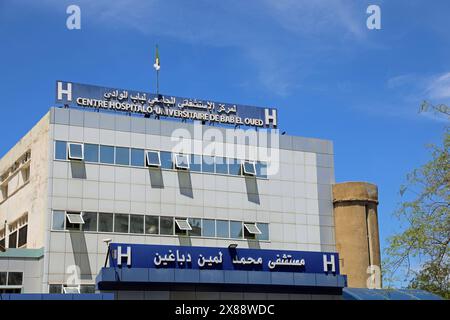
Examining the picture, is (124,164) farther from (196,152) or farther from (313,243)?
(313,243)

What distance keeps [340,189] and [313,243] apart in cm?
498

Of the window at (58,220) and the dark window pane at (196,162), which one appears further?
the dark window pane at (196,162)

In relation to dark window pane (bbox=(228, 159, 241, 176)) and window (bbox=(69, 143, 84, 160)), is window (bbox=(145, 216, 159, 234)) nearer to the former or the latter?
window (bbox=(69, 143, 84, 160))

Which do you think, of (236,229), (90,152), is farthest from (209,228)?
(90,152)

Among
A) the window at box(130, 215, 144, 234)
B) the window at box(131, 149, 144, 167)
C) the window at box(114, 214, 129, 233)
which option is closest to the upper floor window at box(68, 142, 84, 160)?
the window at box(131, 149, 144, 167)

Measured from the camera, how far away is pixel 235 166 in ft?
181

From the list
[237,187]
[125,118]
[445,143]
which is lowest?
[445,143]

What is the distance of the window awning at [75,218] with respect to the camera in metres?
47.9

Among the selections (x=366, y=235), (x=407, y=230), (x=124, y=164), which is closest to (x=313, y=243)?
(x=366, y=235)

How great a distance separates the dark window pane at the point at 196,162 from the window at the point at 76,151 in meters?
8.59

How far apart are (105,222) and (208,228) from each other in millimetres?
8022

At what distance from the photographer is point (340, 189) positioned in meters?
57.2

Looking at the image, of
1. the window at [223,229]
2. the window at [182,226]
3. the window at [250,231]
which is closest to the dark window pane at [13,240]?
the window at [182,226]

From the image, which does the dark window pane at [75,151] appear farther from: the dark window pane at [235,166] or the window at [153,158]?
the dark window pane at [235,166]
